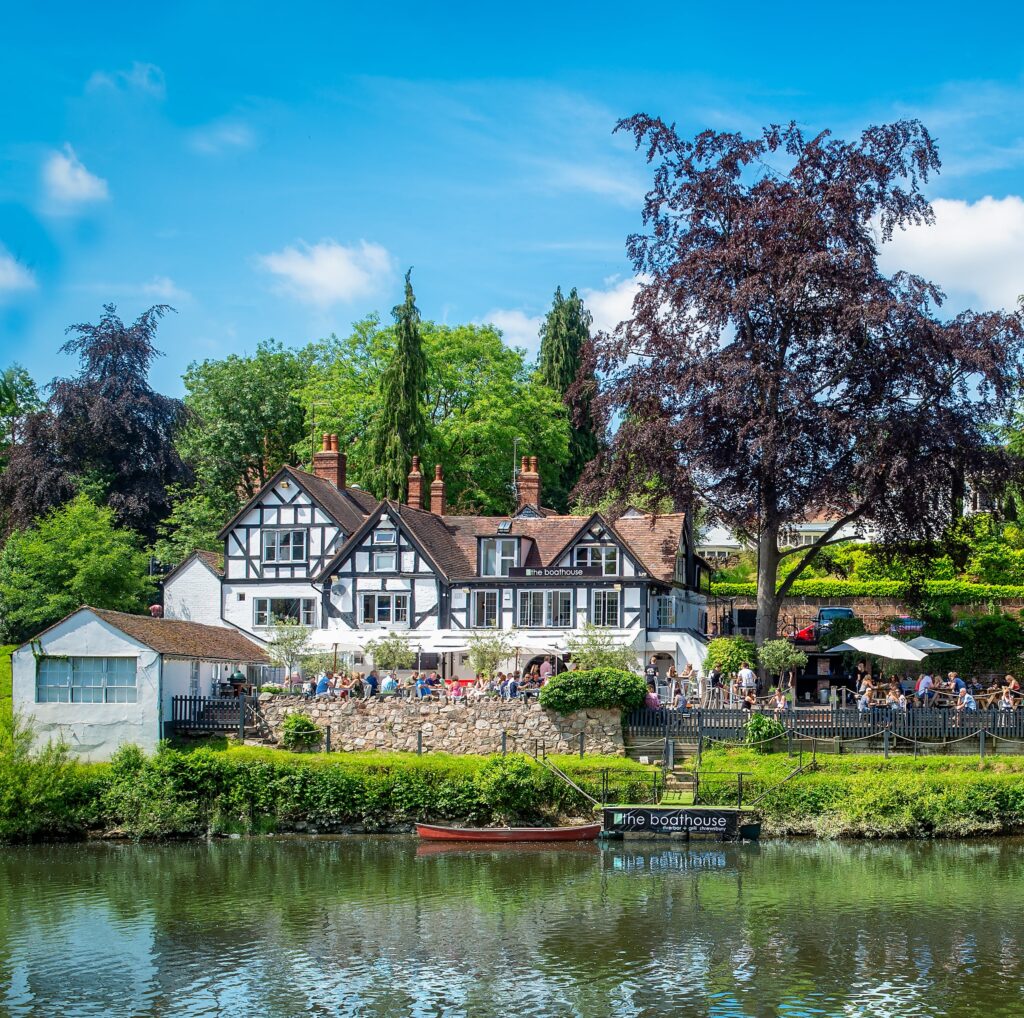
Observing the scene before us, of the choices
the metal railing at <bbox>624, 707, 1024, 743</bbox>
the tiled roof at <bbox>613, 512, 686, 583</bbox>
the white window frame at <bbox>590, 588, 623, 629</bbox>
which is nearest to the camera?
the metal railing at <bbox>624, 707, 1024, 743</bbox>

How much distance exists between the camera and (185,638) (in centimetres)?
4350

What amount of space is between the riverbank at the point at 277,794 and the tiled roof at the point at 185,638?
4.50m

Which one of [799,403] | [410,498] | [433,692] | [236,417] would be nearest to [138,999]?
[433,692]

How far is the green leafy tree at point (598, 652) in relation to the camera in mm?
42562

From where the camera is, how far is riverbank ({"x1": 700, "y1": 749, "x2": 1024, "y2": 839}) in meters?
34.7

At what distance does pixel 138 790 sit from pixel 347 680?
9509 millimetres

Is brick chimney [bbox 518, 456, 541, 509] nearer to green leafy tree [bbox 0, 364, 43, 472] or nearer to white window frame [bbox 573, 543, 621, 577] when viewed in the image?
white window frame [bbox 573, 543, 621, 577]

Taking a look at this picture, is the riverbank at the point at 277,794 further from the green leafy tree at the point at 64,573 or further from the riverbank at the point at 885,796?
the green leafy tree at the point at 64,573

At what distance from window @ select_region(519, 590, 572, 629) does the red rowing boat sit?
636 inches

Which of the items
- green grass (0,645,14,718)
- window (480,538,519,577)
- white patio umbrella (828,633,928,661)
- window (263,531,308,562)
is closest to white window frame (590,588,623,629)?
window (480,538,519,577)

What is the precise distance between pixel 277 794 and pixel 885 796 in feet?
51.8

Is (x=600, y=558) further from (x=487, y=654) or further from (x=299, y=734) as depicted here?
(x=299, y=734)

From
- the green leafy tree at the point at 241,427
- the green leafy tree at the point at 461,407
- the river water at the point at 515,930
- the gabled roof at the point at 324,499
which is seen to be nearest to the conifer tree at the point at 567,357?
the green leafy tree at the point at 461,407

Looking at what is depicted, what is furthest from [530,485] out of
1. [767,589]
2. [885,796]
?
[885,796]
